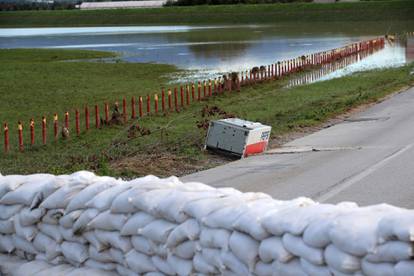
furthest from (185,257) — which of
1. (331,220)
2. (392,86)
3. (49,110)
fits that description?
(392,86)

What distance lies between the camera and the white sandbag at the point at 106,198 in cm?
782

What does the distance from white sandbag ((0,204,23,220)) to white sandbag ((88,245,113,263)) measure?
922mm

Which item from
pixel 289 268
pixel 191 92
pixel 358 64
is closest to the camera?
pixel 289 268

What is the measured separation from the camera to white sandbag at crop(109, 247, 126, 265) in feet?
25.6

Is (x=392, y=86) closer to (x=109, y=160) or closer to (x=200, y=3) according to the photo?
(x=109, y=160)

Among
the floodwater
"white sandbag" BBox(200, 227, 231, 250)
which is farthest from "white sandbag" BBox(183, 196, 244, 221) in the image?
the floodwater

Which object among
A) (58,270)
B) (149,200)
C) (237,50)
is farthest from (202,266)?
(237,50)

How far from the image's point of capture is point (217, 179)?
17.2 m

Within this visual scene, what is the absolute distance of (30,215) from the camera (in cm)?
838

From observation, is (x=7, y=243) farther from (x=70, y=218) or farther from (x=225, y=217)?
(x=225, y=217)

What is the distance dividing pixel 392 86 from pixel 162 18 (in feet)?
380

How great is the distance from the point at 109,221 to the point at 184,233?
856 mm

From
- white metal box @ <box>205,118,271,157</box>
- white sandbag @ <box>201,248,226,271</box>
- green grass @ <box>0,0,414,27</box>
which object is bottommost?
green grass @ <box>0,0,414,27</box>

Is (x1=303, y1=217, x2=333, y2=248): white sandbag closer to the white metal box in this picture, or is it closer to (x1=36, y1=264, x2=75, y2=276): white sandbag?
(x1=36, y1=264, x2=75, y2=276): white sandbag
